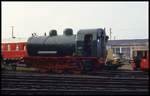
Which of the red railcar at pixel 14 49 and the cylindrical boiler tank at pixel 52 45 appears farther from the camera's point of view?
the red railcar at pixel 14 49

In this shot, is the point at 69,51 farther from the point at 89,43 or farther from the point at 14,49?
the point at 14,49

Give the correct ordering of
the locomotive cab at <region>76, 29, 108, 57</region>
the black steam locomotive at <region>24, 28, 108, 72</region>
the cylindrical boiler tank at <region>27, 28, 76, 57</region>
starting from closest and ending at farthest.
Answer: the locomotive cab at <region>76, 29, 108, 57</region> → the black steam locomotive at <region>24, 28, 108, 72</region> → the cylindrical boiler tank at <region>27, 28, 76, 57</region>

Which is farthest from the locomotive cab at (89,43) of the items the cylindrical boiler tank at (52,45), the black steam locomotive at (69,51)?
the cylindrical boiler tank at (52,45)

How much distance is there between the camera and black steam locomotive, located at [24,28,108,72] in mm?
17016

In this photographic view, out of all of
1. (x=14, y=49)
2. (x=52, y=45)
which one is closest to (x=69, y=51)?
(x=52, y=45)

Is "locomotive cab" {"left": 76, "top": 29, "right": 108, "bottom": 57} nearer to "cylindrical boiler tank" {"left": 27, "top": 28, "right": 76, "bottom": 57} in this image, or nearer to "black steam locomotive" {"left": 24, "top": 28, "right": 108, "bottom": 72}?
"black steam locomotive" {"left": 24, "top": 28, "right": 108, "bottom": 72}

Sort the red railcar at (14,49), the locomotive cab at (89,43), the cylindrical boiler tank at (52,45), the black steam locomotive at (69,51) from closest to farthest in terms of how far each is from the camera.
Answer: the locomotive cab at (89,43)
the black steam locomotive at (69,51)
the cylindrical boiler tank at (52,45)
the red railcar at (14,49)

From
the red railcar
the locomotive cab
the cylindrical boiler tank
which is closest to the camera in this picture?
the locomotive cab

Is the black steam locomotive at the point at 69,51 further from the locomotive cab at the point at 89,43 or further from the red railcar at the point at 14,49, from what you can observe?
the red railcar at the point at 14,49

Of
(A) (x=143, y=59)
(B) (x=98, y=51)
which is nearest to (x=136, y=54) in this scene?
(A) (x=143, y=59)

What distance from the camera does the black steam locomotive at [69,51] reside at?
17.0 meters

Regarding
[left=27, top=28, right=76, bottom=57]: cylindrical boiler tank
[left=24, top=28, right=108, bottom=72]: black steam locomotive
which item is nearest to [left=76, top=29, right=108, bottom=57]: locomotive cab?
[left=24, top=28, right=108, bottom=72]: black steam locomotive

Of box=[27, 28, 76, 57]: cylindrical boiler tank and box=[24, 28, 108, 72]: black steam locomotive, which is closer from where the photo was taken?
box=[24, 28, 108, 72]: black steam locomotive

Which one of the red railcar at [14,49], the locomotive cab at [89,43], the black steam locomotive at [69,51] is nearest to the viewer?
the locomotive cab at [89,43]
